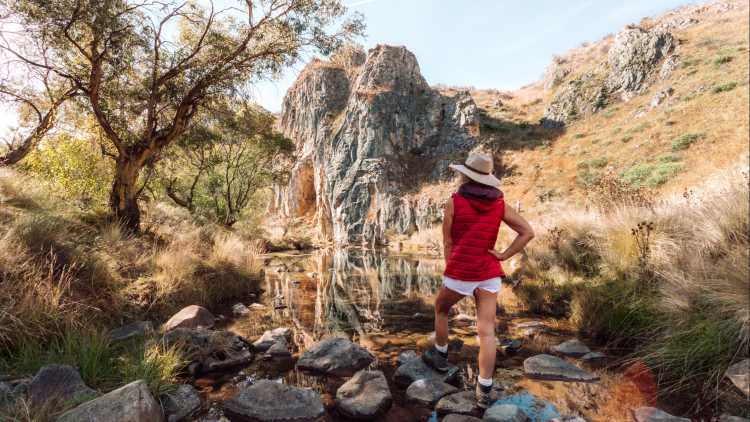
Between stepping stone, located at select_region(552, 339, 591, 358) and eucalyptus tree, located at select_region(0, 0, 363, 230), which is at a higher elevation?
eucalyptus tree, located at select_region(0, 0, 363, 230)

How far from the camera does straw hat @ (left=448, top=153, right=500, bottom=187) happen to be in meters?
3.91

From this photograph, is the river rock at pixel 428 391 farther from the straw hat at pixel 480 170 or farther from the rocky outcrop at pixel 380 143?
the rocky outcrop at pixel 380 143

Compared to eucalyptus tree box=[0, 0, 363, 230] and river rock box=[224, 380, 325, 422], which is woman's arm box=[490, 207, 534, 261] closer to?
river rock box=[224, 380, 325, 422]

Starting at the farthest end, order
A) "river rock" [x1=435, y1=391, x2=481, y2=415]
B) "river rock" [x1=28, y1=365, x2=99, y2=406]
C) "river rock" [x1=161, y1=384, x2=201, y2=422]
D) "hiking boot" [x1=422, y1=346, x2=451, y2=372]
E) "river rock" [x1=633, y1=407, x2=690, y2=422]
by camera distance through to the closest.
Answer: "hiking boot" [x1=422, y1=346, x2=451, y2=372] → "river rock" [x1=435, y1=391, x2=481, y2=415] → "river rock" [x1=161, y1=384, x2=201, y2=422] → "river rock" [x1=633, y1=407, x2=690, y2=422] → "river rock" [x1=28, y1=365, x2=99, y2=406]

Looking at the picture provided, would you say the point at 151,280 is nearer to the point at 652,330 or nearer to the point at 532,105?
the point at 652,330

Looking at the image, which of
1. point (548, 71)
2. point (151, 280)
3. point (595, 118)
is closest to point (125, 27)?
point (151, 280)

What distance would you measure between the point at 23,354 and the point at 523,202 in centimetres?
3070

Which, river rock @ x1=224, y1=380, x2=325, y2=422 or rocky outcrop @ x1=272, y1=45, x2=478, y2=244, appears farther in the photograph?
rocky outcrop @ x1=272, y1=45, x2=478, y2=244

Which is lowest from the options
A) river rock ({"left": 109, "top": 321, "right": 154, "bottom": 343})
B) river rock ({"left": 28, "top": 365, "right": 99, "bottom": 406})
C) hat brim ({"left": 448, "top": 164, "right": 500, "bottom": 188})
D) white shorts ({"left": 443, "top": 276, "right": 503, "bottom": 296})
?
river rock ({"left": 109, "top": 321, "right": 154, "bottom": 343})

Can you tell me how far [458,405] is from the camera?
366 centimetres

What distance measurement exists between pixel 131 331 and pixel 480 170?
557cm

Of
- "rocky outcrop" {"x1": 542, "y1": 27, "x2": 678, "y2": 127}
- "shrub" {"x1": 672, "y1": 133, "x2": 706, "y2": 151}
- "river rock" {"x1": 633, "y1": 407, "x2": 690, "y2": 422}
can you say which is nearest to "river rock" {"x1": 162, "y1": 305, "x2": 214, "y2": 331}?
"river rock" {"x1": 633, "y1": 407, "x2": 690, "y2": 422}

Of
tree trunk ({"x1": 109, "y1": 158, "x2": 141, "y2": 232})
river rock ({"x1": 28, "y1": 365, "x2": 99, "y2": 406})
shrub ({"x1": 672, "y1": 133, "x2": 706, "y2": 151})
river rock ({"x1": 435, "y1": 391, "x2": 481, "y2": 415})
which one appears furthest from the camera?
shrub ({"x1": 672, "y1": 133, "x2": 706, "y2": 151})

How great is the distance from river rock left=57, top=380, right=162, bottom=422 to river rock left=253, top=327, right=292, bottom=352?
2695mm
